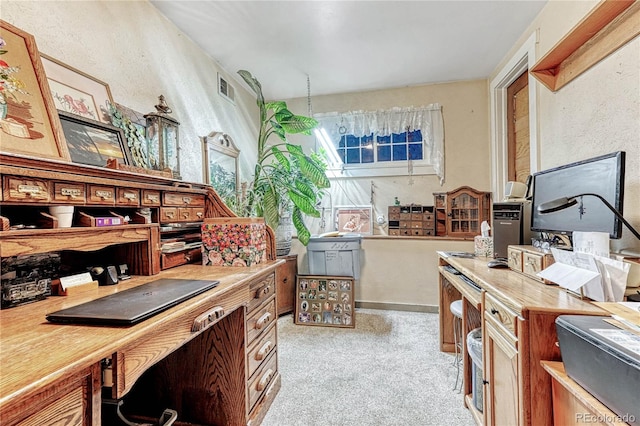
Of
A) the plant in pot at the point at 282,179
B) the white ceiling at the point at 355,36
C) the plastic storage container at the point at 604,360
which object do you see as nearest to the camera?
the plastic storage container at the point at 604,360

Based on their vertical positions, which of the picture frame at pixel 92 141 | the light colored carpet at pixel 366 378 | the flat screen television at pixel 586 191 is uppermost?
the picture frame at pixel 92 141

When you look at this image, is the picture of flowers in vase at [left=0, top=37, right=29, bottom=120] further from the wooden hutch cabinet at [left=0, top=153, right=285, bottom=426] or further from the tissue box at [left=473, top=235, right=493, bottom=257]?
the tissue box at [left=473, top=235, right=493, bottom=257]

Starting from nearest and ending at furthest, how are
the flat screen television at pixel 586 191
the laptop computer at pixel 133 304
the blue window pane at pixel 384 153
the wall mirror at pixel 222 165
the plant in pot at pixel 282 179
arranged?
the laptop computer at pixel 133 304 → the flat screen television at pixel 586 191 → the wall mirror at pixel 222 165 → the plant in pot at pixel 282 179 → the blue window pane at pixel 384 153

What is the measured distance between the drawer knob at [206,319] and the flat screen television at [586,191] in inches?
60.2

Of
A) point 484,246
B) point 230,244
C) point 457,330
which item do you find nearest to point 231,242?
A: point 230,244

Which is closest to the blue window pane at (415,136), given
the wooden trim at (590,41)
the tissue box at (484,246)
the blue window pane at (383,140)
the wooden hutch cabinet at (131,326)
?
the blue window pane at (383,140)

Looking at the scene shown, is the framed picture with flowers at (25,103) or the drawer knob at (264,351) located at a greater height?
the framed picture with flowers at (25,103)

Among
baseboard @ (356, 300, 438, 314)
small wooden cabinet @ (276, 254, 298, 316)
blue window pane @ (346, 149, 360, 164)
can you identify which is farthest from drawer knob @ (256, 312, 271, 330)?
blue window pane @ (346, 149, 360, 164)

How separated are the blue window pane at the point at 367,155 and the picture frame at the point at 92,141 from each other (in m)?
2.53

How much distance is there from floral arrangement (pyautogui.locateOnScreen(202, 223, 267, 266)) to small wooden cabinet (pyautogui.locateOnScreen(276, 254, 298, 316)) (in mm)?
1344

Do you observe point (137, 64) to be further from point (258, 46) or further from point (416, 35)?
point (416, 35)

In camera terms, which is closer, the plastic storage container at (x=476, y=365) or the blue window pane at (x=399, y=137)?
the plastic storage container at (x=476, y=365)

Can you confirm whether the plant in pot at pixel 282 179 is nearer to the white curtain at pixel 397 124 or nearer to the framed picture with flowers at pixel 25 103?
the white curtain at pixel 397 124

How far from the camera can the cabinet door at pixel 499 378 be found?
1.02m
